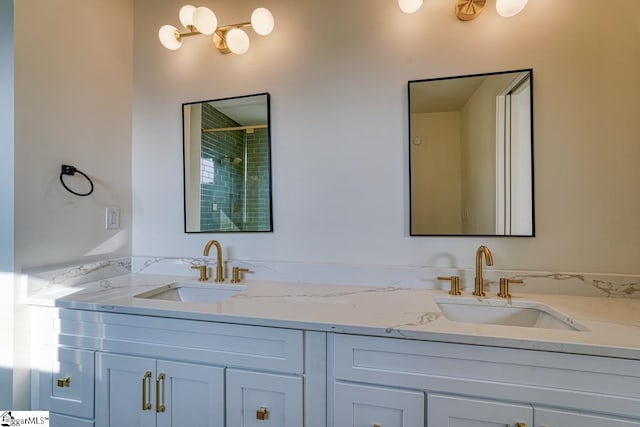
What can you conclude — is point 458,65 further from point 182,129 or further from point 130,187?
point 130,187

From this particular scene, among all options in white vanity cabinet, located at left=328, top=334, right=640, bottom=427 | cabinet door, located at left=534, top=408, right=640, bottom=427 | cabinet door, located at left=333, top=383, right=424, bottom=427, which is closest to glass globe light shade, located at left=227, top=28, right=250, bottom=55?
white vanity cabinet, located at left=328, top=334, right=640, bottom=427

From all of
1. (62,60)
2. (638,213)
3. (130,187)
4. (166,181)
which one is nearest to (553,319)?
(638,213)

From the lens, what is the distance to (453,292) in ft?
4.11

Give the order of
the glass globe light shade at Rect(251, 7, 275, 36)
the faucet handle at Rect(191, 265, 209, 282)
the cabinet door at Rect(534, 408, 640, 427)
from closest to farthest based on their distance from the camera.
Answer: the cabinet door at Rect(534, 408, 640, 427), the glass globe light shade at Rect(251, 7, 275, 36), the faucet handle at Rect(191, 265, 209, 282)

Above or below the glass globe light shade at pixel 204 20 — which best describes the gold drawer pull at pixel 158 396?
below

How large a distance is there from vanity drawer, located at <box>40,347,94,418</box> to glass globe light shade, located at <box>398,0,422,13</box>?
1.96 metres

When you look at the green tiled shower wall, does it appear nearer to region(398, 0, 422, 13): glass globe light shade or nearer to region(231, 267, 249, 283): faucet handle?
region(231, 267, 249, 283): faucet handle

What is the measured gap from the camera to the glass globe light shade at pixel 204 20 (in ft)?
4.67

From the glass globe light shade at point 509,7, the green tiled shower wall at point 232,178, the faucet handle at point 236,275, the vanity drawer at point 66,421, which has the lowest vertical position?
the vanity drawer at point 66,421

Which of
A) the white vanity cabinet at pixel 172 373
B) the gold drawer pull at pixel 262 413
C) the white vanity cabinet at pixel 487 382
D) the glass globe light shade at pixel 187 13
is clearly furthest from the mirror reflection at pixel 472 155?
the glass globe light shade at pixel 187 13

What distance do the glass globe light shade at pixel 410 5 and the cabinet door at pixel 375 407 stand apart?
5.01ft

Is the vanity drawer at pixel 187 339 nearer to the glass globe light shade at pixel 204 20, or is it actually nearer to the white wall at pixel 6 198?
the white wall at pixel 6 198

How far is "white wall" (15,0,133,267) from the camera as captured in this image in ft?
3.94

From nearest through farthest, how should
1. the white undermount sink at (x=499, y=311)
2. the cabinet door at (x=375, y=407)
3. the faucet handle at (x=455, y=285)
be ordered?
the cabinet door at (x=375, y=407)
the white undermount sink at (x=499, y=311)
the faucet handle at (x=455, y=285)
